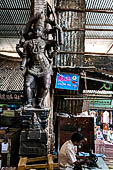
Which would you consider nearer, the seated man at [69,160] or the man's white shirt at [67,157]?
the seated man at [69,160]

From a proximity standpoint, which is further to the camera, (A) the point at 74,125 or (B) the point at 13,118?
(A) the point at 74,125

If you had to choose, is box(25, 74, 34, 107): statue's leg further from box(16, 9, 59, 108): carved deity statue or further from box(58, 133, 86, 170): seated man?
box(58, 133, 86, 170): seated man

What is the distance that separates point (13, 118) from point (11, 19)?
5.15m

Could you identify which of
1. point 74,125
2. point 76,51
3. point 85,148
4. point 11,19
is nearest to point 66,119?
point 74,125

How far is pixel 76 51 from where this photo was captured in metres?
7.10

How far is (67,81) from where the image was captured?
248 inches

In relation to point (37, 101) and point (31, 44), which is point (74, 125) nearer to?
point (37, 101)

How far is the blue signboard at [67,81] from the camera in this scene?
620 cm

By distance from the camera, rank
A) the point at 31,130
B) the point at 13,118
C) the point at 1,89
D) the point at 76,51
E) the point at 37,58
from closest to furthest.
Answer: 1. the point at 31,130
2. the point at 37,58
3. the point at 13,118
4. the point at 76,51
5. the point at 1,89

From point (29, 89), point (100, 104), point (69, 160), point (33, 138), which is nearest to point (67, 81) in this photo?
point (29, 89)

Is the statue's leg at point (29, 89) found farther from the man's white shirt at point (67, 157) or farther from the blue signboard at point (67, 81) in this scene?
the blue signboard at point (67, 81)

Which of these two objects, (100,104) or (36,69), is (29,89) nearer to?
(36,69)

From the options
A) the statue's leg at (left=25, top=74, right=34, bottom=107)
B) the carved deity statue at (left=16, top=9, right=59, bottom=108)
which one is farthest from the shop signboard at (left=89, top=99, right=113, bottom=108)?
the statue's leg at (left=25, top=74, right=34, bottom=107)

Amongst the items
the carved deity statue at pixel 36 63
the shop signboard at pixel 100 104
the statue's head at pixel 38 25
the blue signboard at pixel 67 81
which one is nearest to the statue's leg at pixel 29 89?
the carved deity statue at pixel 36 63
